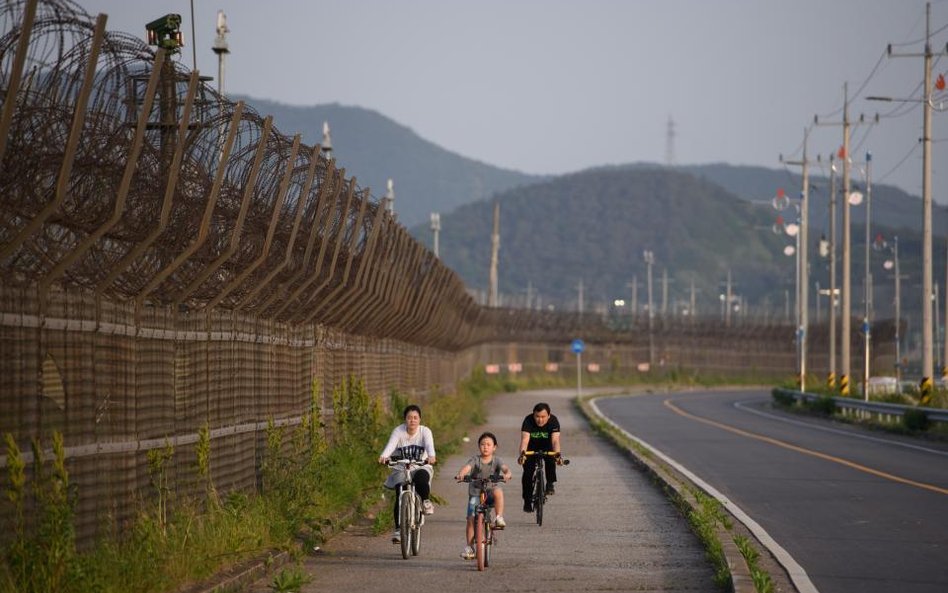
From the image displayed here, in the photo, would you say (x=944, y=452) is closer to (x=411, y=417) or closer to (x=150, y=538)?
(x=411, y=417)


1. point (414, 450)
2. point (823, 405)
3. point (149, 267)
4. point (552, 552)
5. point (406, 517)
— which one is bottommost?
point (552, 552)

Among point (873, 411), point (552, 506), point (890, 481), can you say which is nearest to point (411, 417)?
point (552, 506)

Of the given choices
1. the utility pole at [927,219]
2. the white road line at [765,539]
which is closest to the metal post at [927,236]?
the utility pole at [927,219]

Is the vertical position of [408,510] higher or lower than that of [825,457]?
higher

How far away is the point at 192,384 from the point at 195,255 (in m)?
1.14

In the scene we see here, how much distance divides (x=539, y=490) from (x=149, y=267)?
6.14 meters

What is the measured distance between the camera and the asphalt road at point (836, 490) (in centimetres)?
1379

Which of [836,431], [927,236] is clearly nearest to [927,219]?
[927,236]

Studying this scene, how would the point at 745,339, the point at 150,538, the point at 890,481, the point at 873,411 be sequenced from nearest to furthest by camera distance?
1. the point at 150,538
2. the point at 890,481
3. the point at 873,411
4. the point at 745,339

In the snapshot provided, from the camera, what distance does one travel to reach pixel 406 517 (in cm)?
1455

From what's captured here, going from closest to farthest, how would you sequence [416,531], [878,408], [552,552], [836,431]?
1. [416,531]
2. [552,552]
3. [836,431]
4. [878,408]

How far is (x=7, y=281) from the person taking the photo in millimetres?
9805

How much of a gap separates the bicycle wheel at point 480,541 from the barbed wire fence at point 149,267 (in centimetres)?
238

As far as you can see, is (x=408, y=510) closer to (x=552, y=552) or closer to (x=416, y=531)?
(x=416, y=531)
